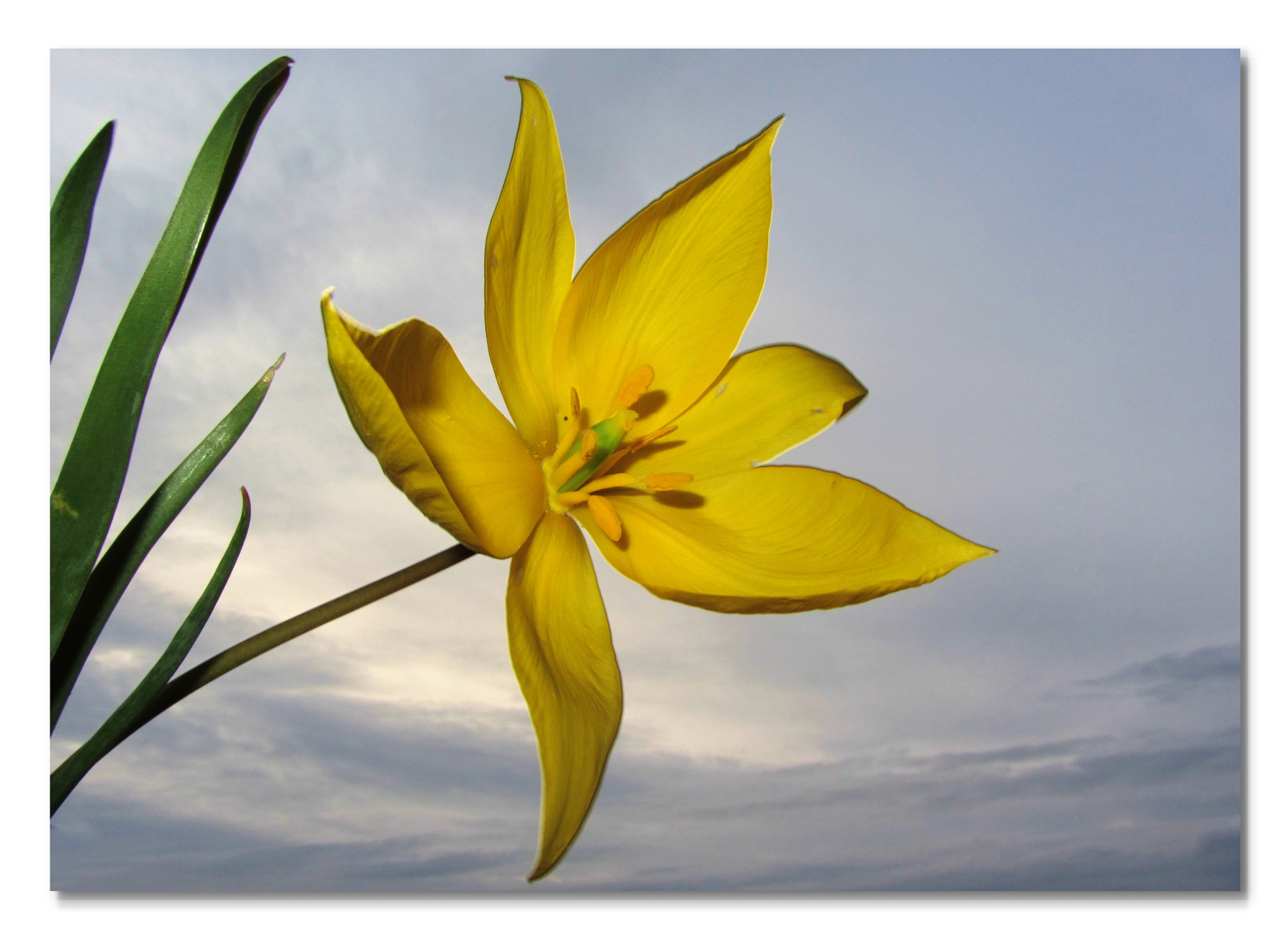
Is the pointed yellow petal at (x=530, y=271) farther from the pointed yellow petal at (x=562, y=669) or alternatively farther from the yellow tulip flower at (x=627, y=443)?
the pointed yellow petal at (x=562, y=669)

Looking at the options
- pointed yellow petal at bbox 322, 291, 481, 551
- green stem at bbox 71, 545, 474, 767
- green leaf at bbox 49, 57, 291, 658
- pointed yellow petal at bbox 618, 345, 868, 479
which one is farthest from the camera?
pointed yellow petal at bbox 618, 345, 868, 479

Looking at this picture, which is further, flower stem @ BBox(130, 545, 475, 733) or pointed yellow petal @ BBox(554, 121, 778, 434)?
pointed yellow petal @ BBox(554, 121, 778, 434)

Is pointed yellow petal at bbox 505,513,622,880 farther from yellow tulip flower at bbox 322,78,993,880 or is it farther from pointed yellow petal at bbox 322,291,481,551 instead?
pointed yellow petal at bbox 322,291,481,551

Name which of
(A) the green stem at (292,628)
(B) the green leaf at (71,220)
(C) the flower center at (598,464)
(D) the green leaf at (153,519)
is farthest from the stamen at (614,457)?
(B) the green leaf at (71,220)

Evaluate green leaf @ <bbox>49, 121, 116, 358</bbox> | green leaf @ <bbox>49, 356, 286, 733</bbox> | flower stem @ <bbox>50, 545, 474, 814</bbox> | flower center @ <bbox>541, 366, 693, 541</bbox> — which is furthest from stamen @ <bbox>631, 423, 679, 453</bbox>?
green leaf @ <bbox>49, 121, 116, 358</bbox>
